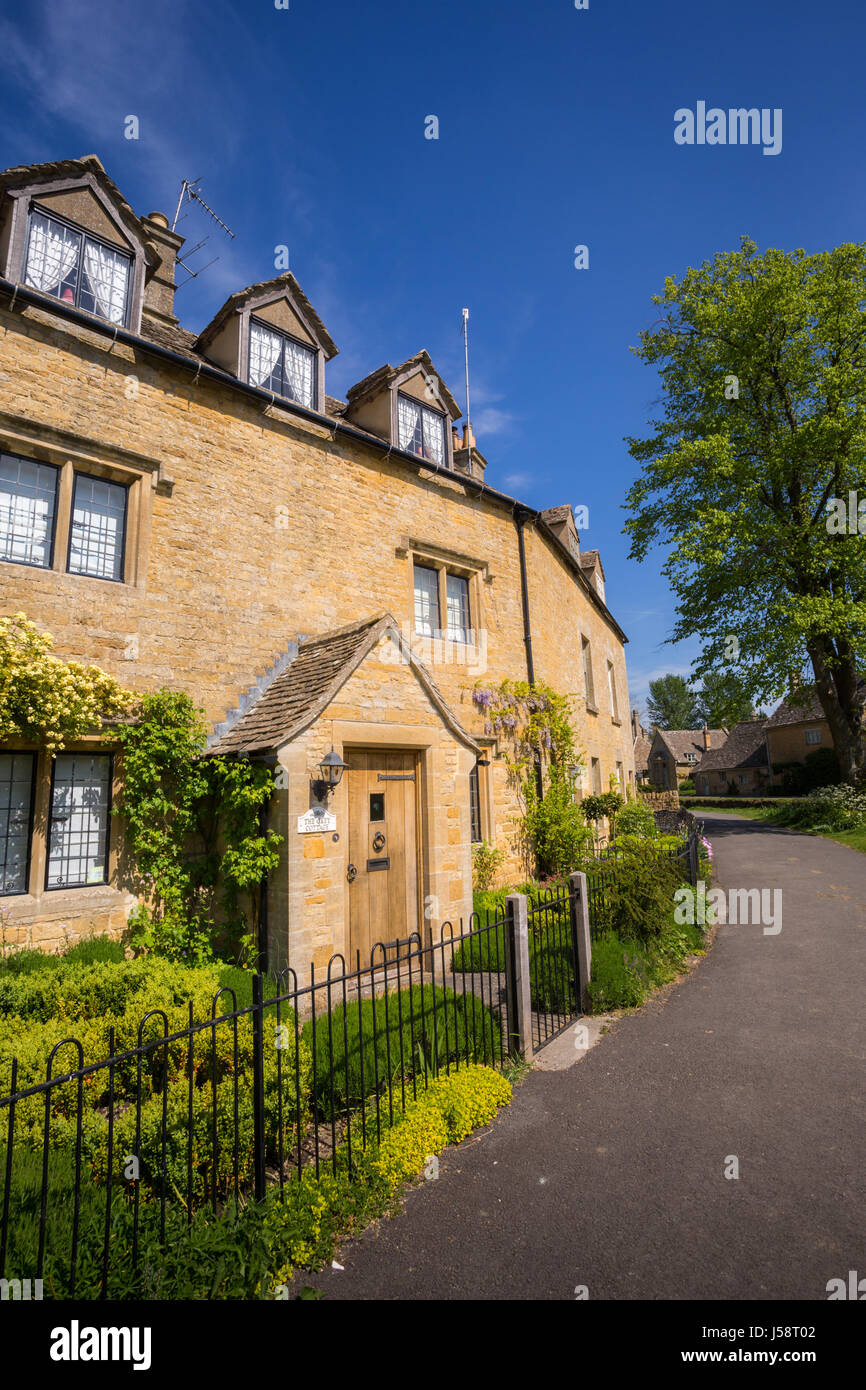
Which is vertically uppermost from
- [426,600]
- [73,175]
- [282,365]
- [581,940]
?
[73,175]

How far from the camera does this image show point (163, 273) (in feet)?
34.4

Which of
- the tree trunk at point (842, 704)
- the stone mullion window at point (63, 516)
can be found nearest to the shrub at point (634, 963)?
the stone mullion window at point (63, 516)

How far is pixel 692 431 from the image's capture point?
24781mm

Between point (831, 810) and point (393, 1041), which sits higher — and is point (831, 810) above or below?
above

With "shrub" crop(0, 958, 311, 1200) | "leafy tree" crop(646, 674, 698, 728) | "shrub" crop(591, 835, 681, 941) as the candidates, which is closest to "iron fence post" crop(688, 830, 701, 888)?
"shrub" crop(591, 835, 681, 941)

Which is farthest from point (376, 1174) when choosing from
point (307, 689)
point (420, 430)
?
point (420, 430)

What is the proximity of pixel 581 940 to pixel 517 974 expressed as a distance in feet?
5.28

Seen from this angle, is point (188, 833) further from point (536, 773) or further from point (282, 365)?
point (282, 365)

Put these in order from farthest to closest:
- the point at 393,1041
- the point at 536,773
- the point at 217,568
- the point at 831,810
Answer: the point at 831,810 → the point at 536,773 → the point at 217,568 → the point at 393,1041

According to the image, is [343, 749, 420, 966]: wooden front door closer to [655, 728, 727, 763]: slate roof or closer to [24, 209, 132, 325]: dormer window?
[24, 209, 132, 325]: dormer window

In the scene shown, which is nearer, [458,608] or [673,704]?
[458,608]

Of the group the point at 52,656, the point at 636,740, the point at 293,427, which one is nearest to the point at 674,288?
the point at 293,427

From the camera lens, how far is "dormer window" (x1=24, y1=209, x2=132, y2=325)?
26.5ft

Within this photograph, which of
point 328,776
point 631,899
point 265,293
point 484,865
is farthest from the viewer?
point 484,865
